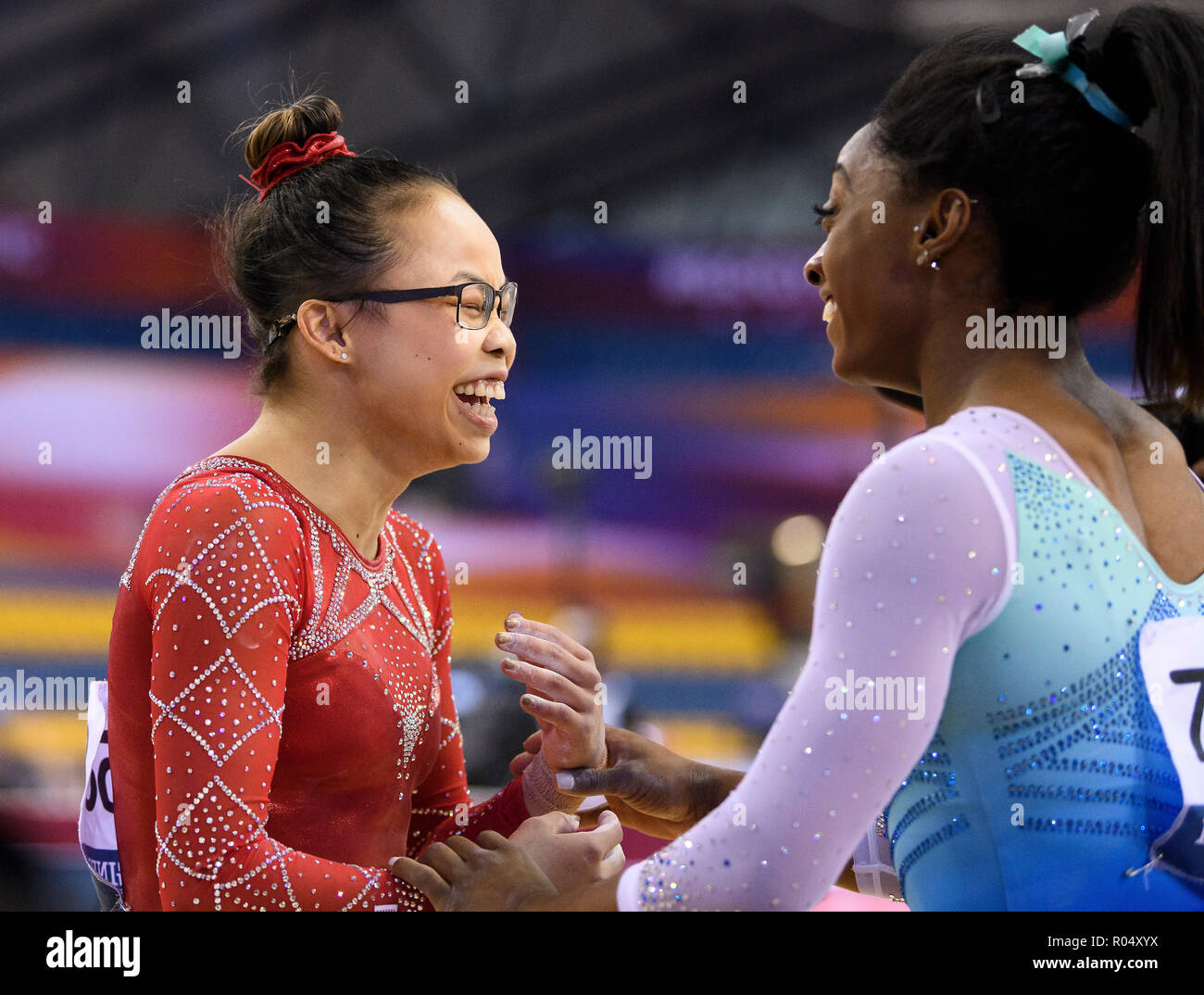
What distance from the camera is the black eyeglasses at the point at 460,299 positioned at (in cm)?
160

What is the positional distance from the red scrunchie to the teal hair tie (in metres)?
0.99

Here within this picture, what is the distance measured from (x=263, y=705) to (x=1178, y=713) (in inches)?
38.4

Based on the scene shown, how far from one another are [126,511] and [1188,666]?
3.53 meters

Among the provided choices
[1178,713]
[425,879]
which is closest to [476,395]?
[425,879]

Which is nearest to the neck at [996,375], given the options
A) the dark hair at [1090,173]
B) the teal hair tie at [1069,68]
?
the dark hair at [1090,173]

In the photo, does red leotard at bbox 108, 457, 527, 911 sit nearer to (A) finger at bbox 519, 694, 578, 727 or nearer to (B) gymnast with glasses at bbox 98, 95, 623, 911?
(B) gymnast with glasses at bbox 98, 95, 623, 911

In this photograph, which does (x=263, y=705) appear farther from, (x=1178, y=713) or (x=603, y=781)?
(x=1178, y=713)

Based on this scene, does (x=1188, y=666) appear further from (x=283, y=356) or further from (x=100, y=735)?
(x=100, y=735)

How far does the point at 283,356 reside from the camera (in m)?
1.62

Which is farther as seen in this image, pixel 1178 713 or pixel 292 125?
pixel 292 125

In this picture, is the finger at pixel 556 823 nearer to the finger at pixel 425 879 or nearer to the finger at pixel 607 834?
the finger at pixel 607 834

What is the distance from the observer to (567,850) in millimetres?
1420

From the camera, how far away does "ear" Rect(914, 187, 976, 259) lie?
3.82 ft
